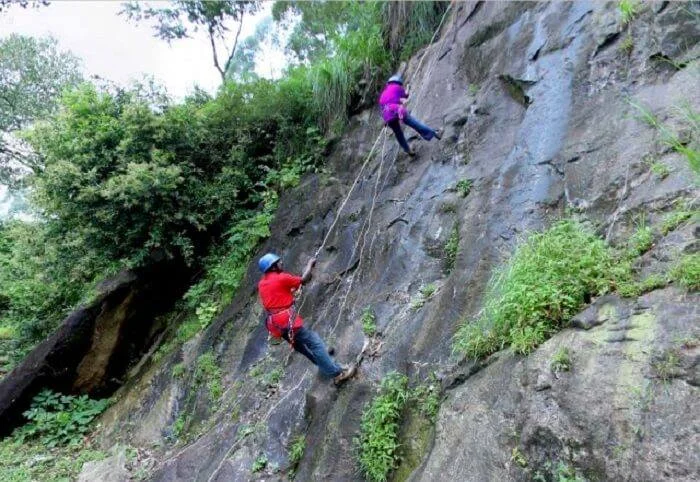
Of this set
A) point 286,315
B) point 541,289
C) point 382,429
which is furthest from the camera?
point 286,315

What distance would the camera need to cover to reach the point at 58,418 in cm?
876

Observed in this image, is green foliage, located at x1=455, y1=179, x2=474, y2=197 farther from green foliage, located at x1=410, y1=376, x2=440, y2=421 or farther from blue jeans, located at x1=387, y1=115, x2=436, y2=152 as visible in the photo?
green foliage, located at x1=410, y1=376, x2=440, y2=421

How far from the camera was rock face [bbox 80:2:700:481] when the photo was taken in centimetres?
275

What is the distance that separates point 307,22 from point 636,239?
1688 cm

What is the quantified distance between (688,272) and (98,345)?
996 cm

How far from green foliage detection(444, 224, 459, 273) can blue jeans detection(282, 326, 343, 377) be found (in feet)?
5.71

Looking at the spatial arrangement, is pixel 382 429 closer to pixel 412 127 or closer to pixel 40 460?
pixel 412 127

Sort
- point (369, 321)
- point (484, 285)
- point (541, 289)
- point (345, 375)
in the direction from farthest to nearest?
point (369, 321) < point (345, 375) < point (484, 285) < point (541, 289)

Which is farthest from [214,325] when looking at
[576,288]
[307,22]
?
[307,22]

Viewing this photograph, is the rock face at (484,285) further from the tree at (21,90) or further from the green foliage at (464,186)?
the tree at (21,90)

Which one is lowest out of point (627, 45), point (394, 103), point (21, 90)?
point (627, 45)

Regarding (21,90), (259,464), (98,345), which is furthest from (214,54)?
(259,464)

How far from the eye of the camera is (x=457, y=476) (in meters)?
3.24

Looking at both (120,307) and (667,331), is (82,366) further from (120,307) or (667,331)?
(667,331)
